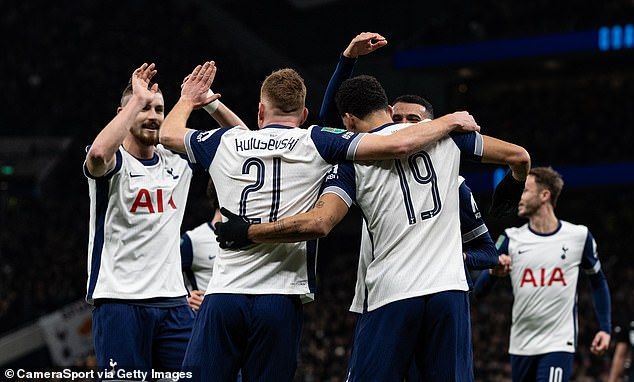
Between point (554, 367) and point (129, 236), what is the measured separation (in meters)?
4.09

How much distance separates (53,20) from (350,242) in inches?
520

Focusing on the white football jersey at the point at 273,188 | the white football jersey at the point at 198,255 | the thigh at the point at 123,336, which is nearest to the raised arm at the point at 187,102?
the white football jersey at the point at 273,188

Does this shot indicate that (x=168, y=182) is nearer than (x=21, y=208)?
Yes

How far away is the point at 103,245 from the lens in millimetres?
6219

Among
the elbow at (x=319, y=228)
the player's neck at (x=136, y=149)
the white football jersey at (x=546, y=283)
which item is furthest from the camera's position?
the white football jersey at (x=546, y=283)

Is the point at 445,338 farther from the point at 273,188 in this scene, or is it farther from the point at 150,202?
the point at 150,202

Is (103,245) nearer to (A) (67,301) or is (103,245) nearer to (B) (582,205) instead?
(A) (67,301)

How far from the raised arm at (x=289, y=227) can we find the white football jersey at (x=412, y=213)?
0.14m

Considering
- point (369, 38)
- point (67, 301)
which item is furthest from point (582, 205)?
point (369, 38)

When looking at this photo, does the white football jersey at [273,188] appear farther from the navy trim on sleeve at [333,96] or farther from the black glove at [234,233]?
the navy trim on sleeve at [333,96]

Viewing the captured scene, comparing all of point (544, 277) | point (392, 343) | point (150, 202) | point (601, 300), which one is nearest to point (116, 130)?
point (150, 202)

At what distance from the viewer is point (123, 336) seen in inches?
240

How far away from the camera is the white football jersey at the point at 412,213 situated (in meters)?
5.29

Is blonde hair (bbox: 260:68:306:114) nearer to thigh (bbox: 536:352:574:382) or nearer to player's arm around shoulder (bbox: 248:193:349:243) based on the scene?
player's arm around shoulder (bbox: 248:193:349:243)
